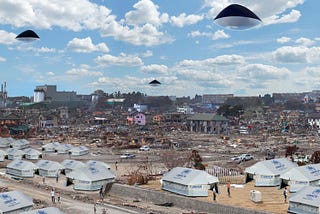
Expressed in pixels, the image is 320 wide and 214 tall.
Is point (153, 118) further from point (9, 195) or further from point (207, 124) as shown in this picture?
point (9, 195)

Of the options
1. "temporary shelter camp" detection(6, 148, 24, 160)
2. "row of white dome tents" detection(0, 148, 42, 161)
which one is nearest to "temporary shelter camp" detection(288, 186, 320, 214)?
"row of white dome tents" detection(0, 148, 42, 161)

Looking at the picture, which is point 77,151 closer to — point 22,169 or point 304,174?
point 22,169

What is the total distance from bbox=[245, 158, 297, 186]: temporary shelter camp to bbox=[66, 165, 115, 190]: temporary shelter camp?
9.41 metres

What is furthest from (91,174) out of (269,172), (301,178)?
(301,178)

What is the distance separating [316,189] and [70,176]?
1566 cm

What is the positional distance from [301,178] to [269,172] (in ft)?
9.06

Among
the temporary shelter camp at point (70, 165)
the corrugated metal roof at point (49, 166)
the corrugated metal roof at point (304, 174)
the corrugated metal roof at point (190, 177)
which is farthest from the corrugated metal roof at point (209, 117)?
the corrugated metal roof at point (190, 177)

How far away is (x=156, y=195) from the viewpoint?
862 inches

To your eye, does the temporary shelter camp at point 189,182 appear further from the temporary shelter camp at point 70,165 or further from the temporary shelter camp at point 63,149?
the temporary shelter camp at point 63,149

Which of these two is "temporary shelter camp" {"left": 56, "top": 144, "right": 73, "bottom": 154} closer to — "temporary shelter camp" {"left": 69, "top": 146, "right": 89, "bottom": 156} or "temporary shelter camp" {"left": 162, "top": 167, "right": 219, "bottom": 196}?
"temporary shelter camp" {"left": 69, "top": 146, "right": 89, "bottom": 156}

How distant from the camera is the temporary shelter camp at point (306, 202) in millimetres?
17297

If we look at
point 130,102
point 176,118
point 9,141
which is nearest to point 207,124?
point 176,118

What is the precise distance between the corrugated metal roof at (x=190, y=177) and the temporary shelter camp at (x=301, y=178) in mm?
4174

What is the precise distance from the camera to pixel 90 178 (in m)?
25.6
